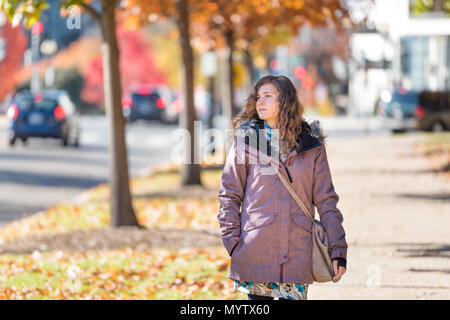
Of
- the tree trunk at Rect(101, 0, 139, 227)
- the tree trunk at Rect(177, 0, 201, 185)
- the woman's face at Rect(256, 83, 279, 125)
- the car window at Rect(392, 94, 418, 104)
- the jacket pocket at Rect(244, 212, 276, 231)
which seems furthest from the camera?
the car window at Rect(392, 94, 418, 104)

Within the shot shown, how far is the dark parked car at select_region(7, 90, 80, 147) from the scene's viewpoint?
83.1 ft

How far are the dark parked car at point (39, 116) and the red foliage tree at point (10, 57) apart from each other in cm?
2999

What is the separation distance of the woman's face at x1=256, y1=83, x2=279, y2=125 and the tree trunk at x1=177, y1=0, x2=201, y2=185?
34.3ft

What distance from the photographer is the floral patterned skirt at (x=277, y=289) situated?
15.7 ft

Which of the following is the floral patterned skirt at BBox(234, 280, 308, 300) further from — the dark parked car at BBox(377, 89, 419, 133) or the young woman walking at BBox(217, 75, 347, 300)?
the dark parked car at BBox(377, 89, 419, 133)

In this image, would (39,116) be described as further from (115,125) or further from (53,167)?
(115,125)

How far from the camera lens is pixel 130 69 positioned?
6875 centimetres

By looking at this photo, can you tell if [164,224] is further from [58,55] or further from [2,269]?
[58,55]

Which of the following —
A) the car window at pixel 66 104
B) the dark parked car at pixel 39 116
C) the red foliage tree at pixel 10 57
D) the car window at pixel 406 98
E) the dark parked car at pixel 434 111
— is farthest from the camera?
the red foliage tree at pixel 10 57

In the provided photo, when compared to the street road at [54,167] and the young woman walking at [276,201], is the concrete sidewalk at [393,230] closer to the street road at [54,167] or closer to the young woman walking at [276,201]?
the young woman walking at [276,201]

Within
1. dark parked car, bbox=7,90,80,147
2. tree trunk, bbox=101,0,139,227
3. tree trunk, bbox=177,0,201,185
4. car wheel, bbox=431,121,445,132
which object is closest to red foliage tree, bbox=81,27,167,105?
car wheel, bbox=431,121,445,132

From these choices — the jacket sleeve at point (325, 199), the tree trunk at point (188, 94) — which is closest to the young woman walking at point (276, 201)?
the jacket sleeve at point (325, 199)

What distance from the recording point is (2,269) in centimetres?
853
